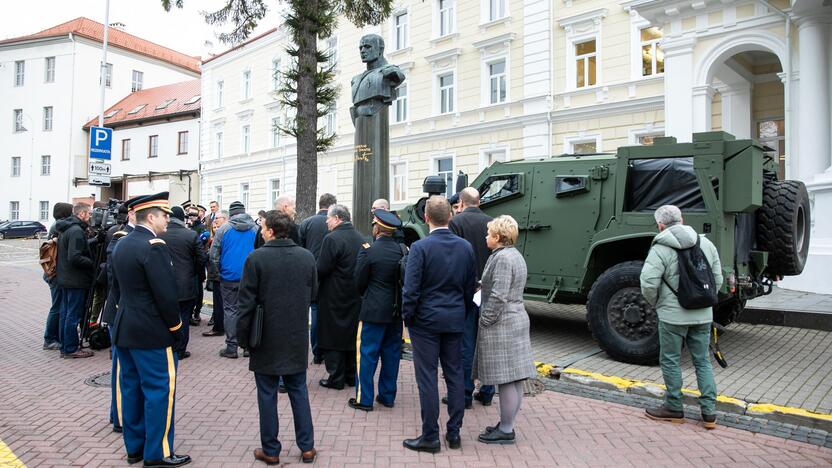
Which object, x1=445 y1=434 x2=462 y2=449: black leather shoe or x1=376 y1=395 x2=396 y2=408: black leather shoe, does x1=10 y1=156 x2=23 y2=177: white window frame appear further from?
x1=445 y1=434 x2=462 y2=449: black leather shoe

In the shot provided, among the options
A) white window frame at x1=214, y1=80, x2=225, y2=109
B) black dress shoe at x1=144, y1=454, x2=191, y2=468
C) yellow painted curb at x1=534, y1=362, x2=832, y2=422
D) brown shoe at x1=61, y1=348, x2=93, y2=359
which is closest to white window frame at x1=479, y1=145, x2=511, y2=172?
yellow painted curb at x1=534, y1=362, x2=832, y2=422

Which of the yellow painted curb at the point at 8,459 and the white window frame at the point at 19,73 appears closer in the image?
the yellow painted curb at the point at 8,459

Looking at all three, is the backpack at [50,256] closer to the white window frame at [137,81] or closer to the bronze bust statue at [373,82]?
the bronze bust statue at [373,82]

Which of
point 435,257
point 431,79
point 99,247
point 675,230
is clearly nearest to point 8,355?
point 99,247

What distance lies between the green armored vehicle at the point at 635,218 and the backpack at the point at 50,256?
5.77 metres

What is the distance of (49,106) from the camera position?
149 feet

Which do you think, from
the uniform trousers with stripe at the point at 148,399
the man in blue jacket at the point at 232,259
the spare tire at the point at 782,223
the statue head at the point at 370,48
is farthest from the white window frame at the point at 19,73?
the spare tire at the point at 782,223

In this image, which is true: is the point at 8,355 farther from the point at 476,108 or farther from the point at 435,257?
the point at 476,108

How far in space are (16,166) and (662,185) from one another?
5177 cm

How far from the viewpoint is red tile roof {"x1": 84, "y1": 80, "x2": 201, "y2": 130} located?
134ft

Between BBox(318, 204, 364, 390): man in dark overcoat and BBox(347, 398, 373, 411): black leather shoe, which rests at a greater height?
BBox(318, 204, 364, 390): man in dark overcoat

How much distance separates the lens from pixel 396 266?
5371 mm

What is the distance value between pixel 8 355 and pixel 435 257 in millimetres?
6474

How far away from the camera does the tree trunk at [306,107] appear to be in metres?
10.9
